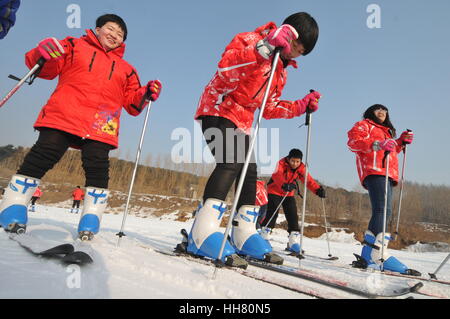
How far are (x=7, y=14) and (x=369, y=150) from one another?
3.64 m

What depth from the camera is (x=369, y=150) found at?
3.41 meters

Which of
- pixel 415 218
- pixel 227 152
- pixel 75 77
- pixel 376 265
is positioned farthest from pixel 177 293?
pixel 415 218

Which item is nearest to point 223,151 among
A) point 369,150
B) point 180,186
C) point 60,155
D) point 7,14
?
point 60,155

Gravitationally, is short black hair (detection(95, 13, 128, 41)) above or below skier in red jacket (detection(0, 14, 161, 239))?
above

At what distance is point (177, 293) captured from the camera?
1073 mm

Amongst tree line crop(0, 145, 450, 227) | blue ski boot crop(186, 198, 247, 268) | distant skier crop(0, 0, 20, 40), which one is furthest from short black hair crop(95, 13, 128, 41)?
tree line crop(0, 145, 450, 227)

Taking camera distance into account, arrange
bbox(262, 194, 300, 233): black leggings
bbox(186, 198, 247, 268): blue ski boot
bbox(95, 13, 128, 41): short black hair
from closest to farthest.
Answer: bbox(186, 198, 247, 268): blue ski boot
bbox(95, 13, 128, 41): short black hair
bbox(262, 194, 300, 233): black leggings

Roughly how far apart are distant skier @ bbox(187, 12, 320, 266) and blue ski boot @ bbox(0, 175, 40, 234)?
123 centimetres

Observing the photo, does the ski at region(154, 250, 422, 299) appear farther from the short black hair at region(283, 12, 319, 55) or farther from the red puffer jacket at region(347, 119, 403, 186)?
the red puffer jacket at region(347, 119, 403, 186)

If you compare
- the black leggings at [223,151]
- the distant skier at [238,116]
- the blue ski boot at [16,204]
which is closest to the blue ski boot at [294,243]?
the distant skier at [238,116]

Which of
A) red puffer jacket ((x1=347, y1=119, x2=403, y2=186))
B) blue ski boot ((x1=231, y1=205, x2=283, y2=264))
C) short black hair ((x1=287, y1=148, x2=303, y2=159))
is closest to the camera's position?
blue ski boot ((x1=231, y1=205, x2=283, y2=264))

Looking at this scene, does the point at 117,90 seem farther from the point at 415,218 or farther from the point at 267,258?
the point at 415,218

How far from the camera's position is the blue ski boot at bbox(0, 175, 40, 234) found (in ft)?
6.31

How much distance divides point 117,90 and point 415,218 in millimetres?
33881
